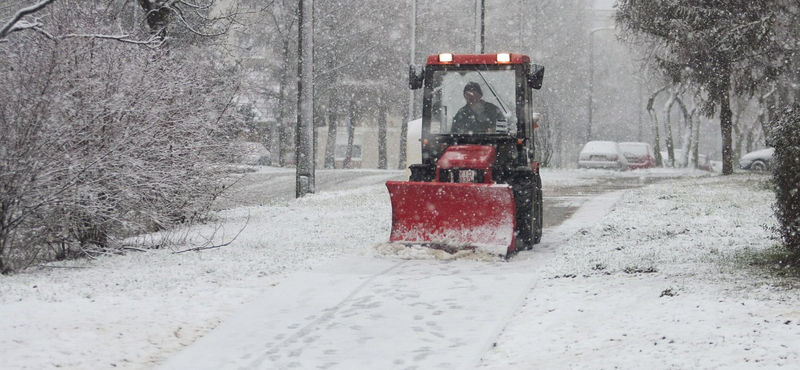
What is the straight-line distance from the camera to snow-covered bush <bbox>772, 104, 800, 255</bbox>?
792cm

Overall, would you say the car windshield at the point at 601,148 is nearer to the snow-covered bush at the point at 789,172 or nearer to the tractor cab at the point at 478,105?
the tractor cab at the point at 478,105

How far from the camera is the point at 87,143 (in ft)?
30.6

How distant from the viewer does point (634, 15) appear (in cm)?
2611

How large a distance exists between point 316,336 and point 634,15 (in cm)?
2144

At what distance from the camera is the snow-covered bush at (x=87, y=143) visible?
849cm

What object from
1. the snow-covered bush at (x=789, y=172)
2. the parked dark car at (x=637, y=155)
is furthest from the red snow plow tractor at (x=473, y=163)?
the parked dark car at (x=637, y=155)

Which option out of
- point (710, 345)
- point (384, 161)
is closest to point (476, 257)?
point (710, 345)

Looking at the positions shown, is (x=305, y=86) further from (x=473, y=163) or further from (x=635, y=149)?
(x=635, y=149)

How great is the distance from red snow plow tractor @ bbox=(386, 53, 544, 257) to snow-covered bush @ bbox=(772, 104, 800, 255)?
3062 mm

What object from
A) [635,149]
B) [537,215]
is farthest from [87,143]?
[635,149]

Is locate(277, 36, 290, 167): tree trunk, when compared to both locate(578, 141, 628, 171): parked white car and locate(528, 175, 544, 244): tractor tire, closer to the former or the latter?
locate(578, 141, 628, 171): parked white car

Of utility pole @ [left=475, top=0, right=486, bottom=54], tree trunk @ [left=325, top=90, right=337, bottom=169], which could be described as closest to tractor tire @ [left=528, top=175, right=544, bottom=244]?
utility pole @ [left=475, top=0, right=486, bottom=54]

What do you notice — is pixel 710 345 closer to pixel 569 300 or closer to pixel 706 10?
pixel 569 300

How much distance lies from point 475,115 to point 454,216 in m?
1.54
